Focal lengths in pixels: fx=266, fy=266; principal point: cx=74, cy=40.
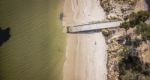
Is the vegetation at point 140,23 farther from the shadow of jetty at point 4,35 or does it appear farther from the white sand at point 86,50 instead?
the shadow of jetty at point 4,35

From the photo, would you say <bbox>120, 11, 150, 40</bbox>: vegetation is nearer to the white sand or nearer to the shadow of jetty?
the white sand

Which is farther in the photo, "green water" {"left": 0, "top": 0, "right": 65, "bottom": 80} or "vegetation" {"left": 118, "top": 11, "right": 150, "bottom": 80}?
"green water" {"left": 0, "top": 0, "right": 65, "bottom": 80}

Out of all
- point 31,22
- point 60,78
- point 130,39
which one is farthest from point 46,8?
point 130,39

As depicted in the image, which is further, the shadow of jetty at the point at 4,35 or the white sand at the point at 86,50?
the shadow of jetty at the point at 4,35

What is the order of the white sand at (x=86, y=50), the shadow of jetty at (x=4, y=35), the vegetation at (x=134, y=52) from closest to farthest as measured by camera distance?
the vegetation at (x=134, y=52) < the white sand at (x=86, y=50) < the shadow of jetty at (x=4, y=35)

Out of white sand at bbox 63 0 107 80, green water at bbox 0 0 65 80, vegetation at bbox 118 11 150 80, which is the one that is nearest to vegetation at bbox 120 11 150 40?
vegetation at bbox 118 11 150 80

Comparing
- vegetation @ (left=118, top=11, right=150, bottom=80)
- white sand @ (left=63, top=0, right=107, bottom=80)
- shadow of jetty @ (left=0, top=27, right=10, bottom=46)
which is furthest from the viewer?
shadow of jetty @ (left=0, top=27, right=10, bottom=46)

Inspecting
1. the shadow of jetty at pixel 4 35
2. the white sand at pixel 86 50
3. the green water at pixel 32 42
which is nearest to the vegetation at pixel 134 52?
the white sand at pixel 86 50
